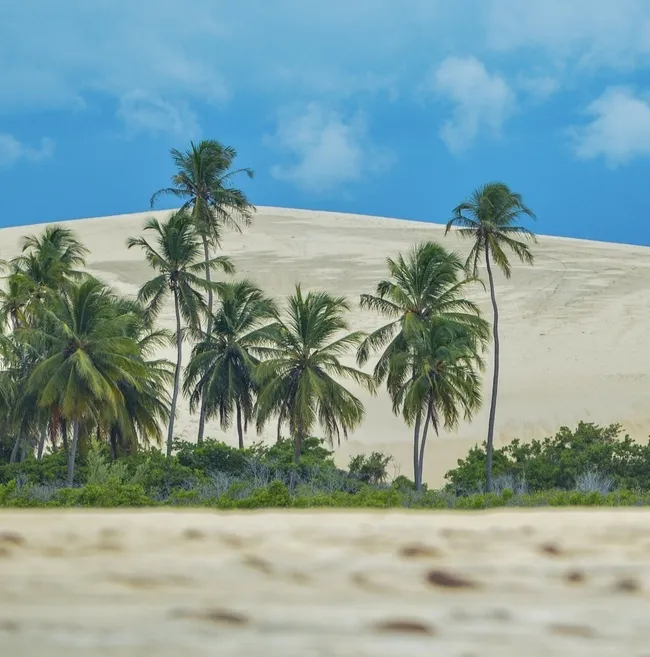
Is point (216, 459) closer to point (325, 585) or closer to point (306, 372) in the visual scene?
point (306, 372)

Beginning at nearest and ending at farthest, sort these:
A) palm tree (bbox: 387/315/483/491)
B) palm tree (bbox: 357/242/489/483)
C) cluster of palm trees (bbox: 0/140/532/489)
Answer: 1. cluster of palm trees (bbox: 0/140/532/489)
2. palm tree (bbox: 387/315/483/491)
3. palm tree (bbox: 357/242/489/483)

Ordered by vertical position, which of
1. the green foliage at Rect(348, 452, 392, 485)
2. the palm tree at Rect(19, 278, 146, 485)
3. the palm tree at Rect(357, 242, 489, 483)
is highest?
the palm tree at Rect(357, 242, 489, 483)

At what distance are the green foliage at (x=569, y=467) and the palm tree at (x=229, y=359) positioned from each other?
7448 millimetres

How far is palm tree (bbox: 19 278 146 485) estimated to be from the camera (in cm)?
2083

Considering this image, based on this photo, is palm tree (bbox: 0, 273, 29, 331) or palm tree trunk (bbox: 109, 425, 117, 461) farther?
palm tree (bbox: 0, 273, 29, 331)

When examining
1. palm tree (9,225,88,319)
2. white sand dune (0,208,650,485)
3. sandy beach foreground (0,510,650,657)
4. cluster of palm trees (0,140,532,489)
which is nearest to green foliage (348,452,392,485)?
cluster of palm trees (0,140,532,489)

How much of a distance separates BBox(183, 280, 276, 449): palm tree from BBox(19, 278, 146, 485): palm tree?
237 inches

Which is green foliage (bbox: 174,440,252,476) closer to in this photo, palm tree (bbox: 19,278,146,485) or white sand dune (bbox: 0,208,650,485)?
palm tree (bbox: 19,278,146,485)

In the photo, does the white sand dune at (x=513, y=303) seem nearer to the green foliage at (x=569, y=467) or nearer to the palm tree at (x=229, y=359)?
the green foliage at (x=569, y=467)

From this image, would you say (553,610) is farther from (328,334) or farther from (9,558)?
(328,334)

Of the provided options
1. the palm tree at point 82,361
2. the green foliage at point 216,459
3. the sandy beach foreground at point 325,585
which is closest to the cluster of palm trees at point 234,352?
the palm tree at point 82,361

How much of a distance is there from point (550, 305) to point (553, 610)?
58.1 metres

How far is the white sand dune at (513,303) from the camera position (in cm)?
3856

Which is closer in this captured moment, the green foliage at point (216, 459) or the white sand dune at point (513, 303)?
the green foliage at point (216, 459)
